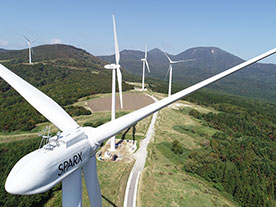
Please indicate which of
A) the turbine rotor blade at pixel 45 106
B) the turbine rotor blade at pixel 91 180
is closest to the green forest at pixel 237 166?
the turbine rotor blade at pixel 91 180

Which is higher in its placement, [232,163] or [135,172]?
[135,172]

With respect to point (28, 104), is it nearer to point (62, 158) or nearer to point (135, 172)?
point (135, 172)

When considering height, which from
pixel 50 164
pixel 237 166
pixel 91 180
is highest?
pixel 50 164

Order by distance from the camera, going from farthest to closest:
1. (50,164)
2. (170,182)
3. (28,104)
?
(28,104)
(170,182)
(50,164)

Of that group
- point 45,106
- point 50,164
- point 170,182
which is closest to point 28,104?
point 170,182

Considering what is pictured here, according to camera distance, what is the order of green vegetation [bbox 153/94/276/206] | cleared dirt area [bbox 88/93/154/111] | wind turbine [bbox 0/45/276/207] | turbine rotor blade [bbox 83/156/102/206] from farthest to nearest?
cleared dirt area [bbox 88/93/154/111], green vegetation [bbox 153/94/276/206], turbine rotor blade [bbox 83/156/102/206], wind turbine [bbox 0/45/276/207]

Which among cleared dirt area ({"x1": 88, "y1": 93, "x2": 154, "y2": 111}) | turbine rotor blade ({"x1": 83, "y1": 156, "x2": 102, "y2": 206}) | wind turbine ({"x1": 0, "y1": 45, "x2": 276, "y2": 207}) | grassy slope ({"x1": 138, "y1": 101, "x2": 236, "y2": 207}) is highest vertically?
wind turbine ({"x1": 0, "y1": 45, "x2": 276, "y2": 207})

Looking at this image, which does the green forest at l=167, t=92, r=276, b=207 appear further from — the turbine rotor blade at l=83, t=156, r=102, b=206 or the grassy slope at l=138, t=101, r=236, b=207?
the turbine rotor blade at l=83, t=156, r=102, b=206

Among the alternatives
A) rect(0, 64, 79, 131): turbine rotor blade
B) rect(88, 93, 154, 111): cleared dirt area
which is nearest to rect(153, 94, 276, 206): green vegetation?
rect(88, 93, 154, 111): cleared dirt area
